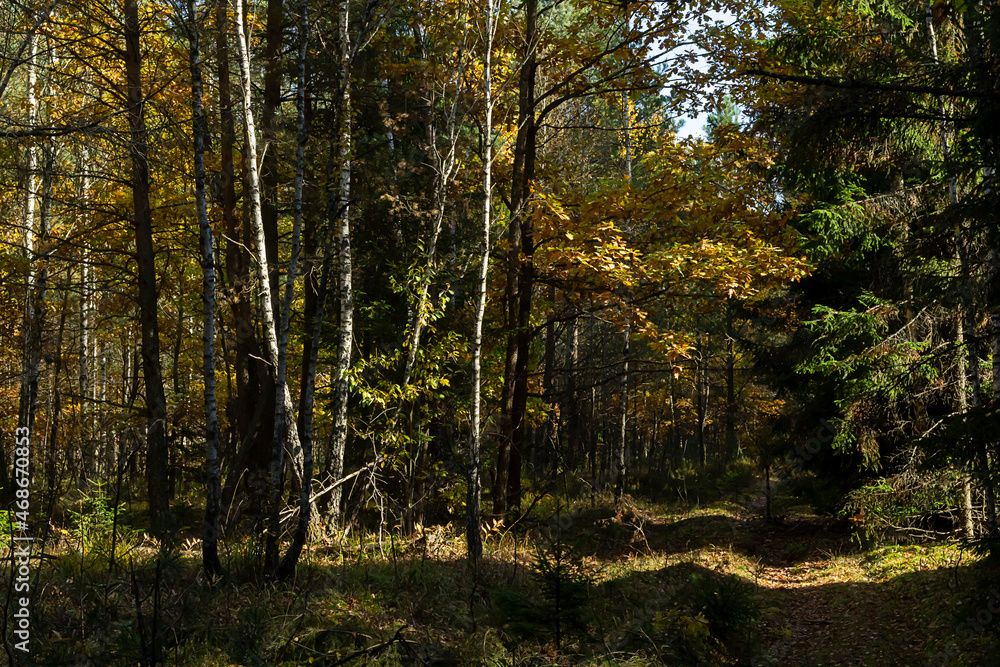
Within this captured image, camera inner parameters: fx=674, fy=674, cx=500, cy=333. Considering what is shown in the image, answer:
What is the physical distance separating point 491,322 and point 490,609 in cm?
741

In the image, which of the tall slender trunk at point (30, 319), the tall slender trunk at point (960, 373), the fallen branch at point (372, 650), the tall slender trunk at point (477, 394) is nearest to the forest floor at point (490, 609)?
the fallen branch at point (372, 650)

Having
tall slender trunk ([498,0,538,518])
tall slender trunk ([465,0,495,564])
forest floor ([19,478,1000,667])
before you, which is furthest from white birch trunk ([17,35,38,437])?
tall slender trunk ([498,0,538,518])

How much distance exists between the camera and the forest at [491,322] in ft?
19.2

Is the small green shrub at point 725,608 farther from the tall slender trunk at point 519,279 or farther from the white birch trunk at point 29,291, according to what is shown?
the white birch trunk at point 29,291

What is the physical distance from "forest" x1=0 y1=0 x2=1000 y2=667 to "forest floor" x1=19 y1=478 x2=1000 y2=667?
52 mm

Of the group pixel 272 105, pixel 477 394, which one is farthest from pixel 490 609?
pixel 272 105

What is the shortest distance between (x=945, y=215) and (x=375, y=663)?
5988 mm

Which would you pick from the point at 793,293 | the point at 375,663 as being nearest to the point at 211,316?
the point at 375,663

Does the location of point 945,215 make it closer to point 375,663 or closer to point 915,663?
point 915,663

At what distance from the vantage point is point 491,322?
13445 mm

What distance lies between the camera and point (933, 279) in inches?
247

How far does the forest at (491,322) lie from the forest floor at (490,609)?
2.0 inches

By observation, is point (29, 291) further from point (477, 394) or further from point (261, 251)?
point (477, 394)

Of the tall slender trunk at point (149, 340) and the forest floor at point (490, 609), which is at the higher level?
the tall slender trunk at point (149, 340)
